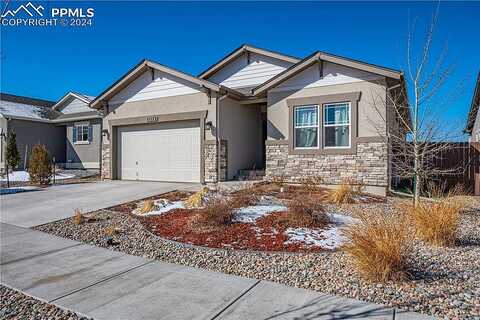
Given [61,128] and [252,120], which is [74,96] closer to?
[61,128]

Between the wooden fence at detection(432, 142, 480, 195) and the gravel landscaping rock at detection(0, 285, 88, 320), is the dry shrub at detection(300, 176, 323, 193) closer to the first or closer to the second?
the wooden fence at detection(432, 142, 480, 195)

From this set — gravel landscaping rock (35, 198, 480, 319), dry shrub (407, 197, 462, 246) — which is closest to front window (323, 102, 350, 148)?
gravel landscaping rock (35, 198, 480, 319)

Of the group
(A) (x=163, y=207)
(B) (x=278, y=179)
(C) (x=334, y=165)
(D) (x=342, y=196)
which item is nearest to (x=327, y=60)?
(C) (x=334, y=165)

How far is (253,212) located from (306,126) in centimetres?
586

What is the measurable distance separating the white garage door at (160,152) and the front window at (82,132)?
6.86 m

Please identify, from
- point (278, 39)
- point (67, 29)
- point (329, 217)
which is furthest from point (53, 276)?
point (278, 39)

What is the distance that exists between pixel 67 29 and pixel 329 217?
10.1 meters

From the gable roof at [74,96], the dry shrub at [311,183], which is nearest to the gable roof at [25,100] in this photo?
the gable roof at [74,96]

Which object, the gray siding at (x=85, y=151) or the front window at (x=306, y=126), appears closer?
the front window at (x=306, y=126)

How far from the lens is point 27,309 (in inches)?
131

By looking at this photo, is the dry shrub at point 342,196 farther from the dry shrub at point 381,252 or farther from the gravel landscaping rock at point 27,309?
the gravel landscaping rock at point 27,309

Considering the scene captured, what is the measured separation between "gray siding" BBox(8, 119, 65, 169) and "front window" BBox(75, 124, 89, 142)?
3371 mm

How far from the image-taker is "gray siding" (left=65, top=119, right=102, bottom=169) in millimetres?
20531

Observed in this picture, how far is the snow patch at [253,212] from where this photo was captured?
22.1ft
